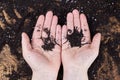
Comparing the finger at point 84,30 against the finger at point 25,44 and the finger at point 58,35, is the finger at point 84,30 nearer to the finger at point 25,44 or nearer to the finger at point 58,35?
the finger at point 58,35

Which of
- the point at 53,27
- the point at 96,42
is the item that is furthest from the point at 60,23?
the point at 96,42

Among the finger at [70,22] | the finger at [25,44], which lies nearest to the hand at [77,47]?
the finger at [70,22]

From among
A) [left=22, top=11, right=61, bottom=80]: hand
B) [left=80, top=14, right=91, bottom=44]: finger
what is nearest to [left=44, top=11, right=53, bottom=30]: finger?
[left=22, top=11, right=61, bottom=80]: hand

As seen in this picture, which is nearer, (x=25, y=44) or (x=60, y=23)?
(x=25, y=44)

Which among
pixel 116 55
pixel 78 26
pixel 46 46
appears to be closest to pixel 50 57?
pixel 46 46

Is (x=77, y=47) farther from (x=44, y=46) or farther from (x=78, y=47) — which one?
(x=44, y=46)

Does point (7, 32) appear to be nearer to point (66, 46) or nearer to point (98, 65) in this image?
point (66, 46)
